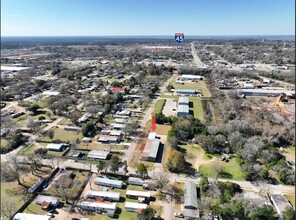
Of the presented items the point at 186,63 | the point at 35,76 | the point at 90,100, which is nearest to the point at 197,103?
the point at 90,100

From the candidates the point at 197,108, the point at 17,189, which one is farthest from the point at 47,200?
the point at 197,108

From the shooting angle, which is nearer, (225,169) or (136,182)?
(136,182)

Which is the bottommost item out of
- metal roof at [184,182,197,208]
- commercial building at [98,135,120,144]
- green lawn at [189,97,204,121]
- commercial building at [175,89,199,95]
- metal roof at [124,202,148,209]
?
metal roof at [124,202,148,209]

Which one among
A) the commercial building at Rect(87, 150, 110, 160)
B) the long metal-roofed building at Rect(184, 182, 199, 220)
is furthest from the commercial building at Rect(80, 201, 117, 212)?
the commercial building at Rect(87, 150, 110, 160)

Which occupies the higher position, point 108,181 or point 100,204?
point 108,181

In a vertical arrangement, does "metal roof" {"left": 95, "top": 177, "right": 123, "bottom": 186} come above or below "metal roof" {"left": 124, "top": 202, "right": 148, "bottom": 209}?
above

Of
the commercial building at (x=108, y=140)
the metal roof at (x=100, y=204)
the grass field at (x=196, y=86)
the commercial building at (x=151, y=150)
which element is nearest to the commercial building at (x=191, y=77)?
the grass field at (x=196, y=86)

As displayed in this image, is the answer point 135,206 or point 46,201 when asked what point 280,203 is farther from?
point 46,201

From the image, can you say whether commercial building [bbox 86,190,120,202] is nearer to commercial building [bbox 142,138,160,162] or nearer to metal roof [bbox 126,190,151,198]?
metal roof [bbox 126,190,151,198]
